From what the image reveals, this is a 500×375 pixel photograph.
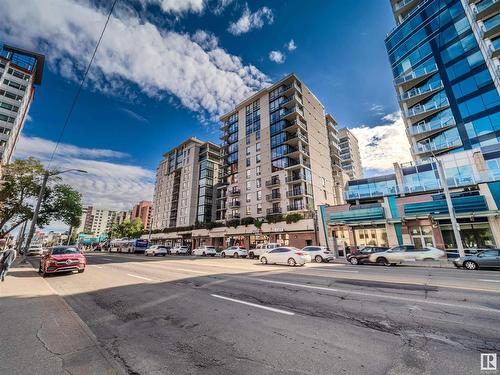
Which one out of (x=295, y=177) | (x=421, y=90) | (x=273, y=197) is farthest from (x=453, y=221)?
(x=421, y=90)

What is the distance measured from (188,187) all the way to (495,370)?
217 ft

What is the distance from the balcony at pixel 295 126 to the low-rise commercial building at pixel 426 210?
18519mm

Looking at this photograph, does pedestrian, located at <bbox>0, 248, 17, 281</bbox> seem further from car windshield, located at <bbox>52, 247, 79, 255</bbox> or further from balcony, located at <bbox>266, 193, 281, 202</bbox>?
balcony, located at <bbox>266, 193, 281, 202</bbox>

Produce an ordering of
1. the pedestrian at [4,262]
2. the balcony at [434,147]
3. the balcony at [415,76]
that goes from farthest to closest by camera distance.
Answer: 1. the balcony at [415,76]
2. the balcony at [434,147]
3. the pedestrian at [4,262]

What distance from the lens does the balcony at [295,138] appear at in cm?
4378

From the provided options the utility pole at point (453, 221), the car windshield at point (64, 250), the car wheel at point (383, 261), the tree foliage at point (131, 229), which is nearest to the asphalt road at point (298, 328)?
the car windshield at point (64, 250)

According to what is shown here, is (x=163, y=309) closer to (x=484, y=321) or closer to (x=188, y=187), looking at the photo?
(x=484, y=321)

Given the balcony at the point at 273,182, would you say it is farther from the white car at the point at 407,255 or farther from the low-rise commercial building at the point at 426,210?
the white car at the point at 407,255

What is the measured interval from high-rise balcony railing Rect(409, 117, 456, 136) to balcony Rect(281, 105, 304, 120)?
65.0 feet

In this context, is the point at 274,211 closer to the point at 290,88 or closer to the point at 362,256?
the point at 362,256

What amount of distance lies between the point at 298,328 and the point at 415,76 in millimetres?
48127

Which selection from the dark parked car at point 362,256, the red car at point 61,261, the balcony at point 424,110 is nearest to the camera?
the red car at point 61,261

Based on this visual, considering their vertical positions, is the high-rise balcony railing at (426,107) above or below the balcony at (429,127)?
above

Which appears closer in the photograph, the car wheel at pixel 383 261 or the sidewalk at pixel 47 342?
the sidewalk at pixel 47 342
